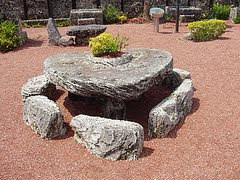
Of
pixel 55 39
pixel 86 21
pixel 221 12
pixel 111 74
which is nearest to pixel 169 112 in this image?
pixel 111 74

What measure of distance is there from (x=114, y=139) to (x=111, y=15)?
52.9 feet

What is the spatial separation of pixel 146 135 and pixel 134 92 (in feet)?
3.89

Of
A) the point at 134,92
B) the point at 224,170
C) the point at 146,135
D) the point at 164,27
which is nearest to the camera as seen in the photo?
the point at 224,170

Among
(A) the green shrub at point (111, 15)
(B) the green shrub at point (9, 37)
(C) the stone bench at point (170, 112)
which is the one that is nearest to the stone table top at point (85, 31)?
(B) the green shrub at point (9, 37)

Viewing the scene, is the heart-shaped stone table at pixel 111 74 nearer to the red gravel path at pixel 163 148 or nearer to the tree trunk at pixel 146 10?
the red gravel path at pixel 163 148

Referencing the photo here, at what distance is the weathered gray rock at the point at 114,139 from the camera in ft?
19.0

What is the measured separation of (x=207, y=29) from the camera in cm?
1484

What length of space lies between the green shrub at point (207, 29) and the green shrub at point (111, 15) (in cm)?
730

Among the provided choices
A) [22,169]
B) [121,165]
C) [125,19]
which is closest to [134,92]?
[121,165]

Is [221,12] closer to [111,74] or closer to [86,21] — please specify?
[86,21]

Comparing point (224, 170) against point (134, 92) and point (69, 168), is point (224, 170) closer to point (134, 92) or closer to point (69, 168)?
point (134, 92)

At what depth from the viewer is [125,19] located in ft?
69.4

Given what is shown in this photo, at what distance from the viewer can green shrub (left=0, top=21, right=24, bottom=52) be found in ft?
46.7

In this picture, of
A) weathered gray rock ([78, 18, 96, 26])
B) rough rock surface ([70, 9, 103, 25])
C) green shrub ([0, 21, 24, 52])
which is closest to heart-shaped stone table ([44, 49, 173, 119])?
green shrub ([0, 21, 24, 52])
